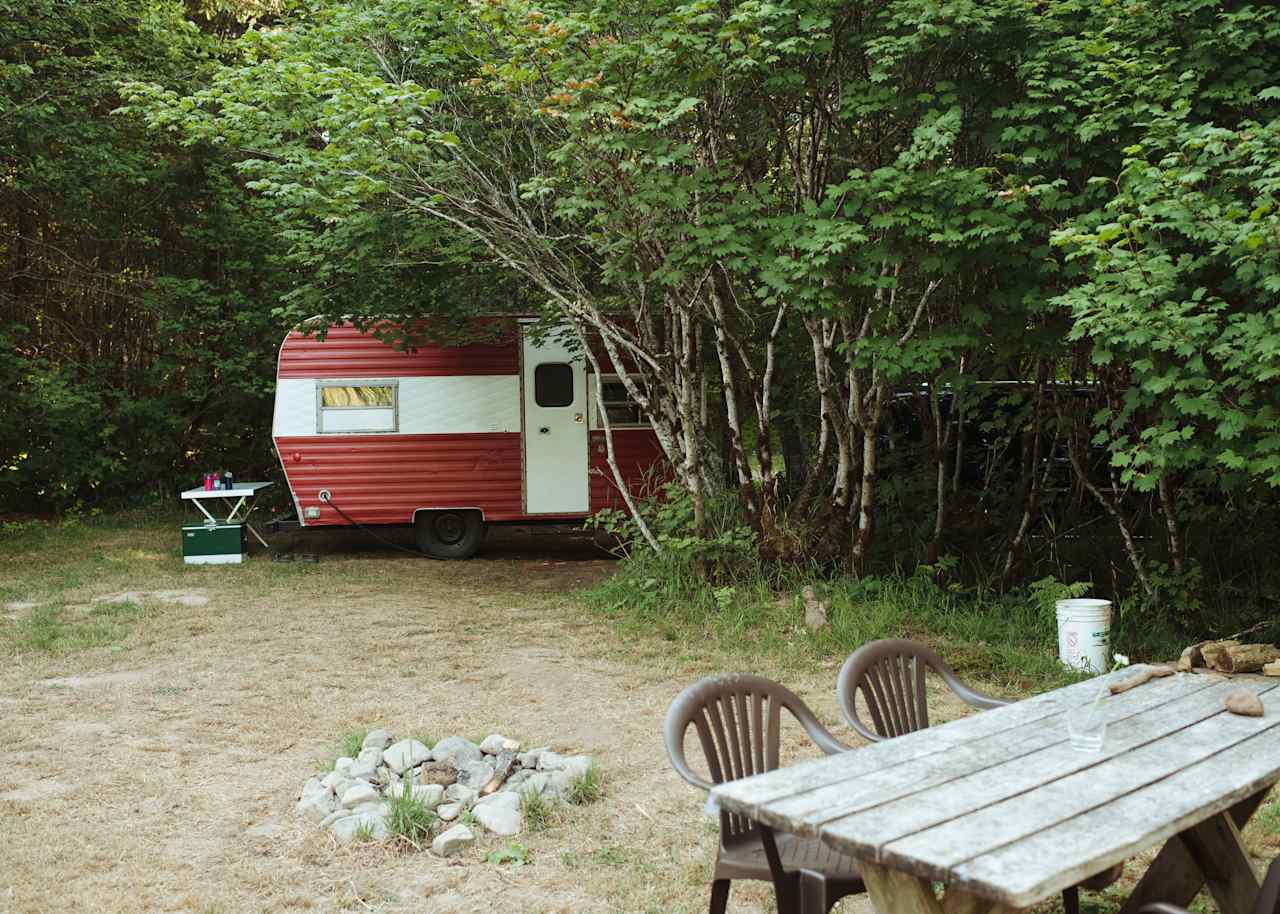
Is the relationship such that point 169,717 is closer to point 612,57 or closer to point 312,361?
point 612,57

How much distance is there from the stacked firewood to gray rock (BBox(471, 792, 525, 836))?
87.7 inches

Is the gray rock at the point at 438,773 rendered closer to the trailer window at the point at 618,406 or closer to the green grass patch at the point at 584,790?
the green grass patch at the point at 584,790

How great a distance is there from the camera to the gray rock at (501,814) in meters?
3.91

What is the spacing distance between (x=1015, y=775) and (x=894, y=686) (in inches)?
42.9

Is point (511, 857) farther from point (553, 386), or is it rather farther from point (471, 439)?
point (553, 386)

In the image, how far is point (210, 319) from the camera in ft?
43.6

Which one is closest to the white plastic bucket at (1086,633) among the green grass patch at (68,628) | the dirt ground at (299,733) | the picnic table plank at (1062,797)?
the dirt ground at (299,733)

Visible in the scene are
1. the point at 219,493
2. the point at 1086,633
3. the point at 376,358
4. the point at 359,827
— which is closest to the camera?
the point at 359,827

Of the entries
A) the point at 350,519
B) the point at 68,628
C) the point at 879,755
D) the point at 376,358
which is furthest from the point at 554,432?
the point at 879,755

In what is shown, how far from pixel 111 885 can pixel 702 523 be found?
5069 millimetres

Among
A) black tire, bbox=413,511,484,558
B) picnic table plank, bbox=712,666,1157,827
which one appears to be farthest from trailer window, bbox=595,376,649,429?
picnic table plank, bbox=712,666,1157,827

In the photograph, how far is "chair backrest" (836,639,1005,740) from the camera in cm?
326

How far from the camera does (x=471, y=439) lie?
1082 cm

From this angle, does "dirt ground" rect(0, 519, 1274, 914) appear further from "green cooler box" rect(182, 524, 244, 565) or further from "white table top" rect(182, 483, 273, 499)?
"white table top" rect(182, 483, 273, 499)
